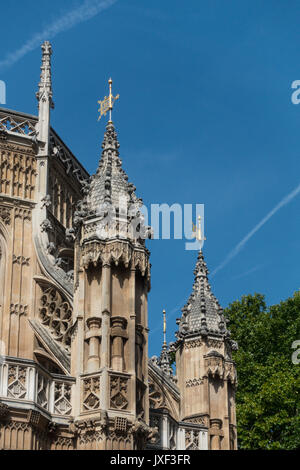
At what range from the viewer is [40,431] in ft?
86.1

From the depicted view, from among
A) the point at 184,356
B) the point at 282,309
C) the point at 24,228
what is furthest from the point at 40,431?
the point at 282,309

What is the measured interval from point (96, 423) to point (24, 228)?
426 inches

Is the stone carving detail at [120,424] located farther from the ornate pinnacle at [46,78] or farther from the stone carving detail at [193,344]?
the ornate pinnacle at [46,78]

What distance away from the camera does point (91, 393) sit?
25891 mm

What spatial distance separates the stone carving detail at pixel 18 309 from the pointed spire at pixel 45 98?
16.8 ft

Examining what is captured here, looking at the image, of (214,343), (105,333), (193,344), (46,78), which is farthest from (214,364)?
(46,78)

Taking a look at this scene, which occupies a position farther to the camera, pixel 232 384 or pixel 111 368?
pixel 232 384

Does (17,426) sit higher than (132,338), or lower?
lower

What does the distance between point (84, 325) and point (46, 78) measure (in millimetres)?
12996

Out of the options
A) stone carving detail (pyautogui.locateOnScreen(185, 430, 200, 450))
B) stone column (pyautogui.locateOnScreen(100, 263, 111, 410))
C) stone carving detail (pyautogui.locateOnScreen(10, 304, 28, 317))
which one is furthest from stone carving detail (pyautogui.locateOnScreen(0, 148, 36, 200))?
stone carving detail (pyautogui.locateOnScreen(185, 430, 200, 450))

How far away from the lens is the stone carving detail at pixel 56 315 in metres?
31.7

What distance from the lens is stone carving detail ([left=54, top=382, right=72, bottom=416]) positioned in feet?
87.1

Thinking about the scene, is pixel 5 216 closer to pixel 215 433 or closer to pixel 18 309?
pixel 18 309
